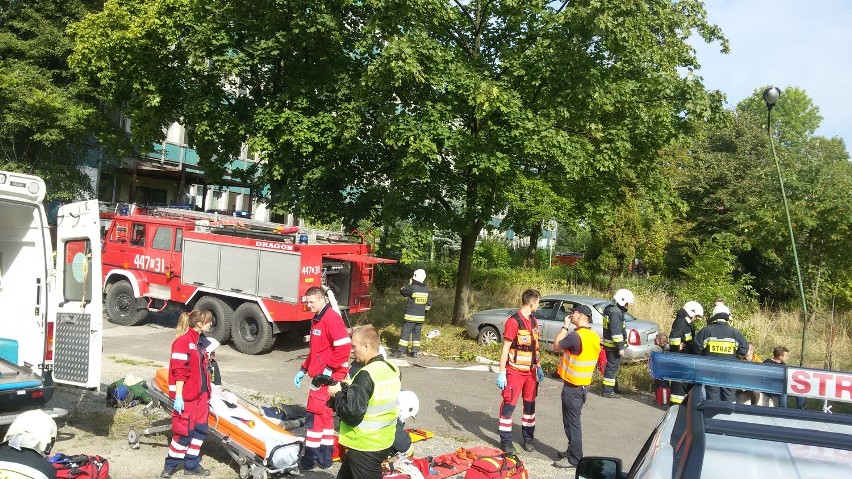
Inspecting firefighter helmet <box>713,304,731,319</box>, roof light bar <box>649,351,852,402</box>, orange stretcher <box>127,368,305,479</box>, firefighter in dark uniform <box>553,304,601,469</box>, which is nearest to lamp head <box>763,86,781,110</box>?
firefighter helmet <box>713,304,731,319</box>

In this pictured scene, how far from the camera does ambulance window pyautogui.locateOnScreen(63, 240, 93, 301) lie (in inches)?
293

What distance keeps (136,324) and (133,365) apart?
3.91 m

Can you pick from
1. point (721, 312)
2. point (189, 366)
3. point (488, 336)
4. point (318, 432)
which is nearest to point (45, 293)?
point (189, 366)

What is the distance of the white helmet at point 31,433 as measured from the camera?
412 centimetres

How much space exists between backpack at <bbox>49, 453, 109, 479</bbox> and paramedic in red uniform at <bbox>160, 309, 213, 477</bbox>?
30.5 inches

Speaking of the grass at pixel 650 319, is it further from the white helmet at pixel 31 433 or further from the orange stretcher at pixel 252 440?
→ the white helmet at pixel 31 433

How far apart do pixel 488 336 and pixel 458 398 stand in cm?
401

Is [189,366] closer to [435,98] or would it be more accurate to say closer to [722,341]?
[722,341]

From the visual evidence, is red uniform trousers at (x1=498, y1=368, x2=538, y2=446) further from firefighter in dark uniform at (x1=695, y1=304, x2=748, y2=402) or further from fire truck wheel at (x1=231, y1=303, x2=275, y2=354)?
fire truck wheel at (x1=231, y1=303, x2=275, y2=354)

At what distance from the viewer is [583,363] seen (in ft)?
24.5

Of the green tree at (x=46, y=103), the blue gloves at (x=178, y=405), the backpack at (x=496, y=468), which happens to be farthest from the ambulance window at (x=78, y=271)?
the green tree at (x=46, y=103)

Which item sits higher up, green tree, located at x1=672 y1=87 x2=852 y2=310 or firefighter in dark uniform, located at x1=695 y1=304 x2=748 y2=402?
green tree, located at x1=672 y1=87 x2=852 y2=310

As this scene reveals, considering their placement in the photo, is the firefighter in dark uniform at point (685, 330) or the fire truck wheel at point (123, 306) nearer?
the firefighter in dark uniform at point (685, 330)

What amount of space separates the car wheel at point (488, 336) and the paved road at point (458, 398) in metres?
1.40
